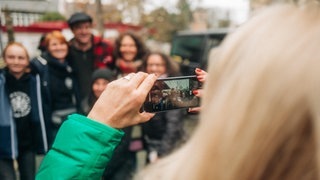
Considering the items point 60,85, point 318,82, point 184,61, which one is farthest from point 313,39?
point 184,61

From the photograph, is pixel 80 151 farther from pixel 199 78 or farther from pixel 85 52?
pixel 85 52

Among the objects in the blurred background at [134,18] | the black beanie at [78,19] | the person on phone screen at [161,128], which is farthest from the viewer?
the blurred background at [134,18]

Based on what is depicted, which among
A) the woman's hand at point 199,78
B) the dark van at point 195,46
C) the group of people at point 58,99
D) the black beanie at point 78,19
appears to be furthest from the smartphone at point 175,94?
the dark van at point 195,46

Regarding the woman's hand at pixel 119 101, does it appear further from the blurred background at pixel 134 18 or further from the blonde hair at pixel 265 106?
the blurred background at pixel 134 18

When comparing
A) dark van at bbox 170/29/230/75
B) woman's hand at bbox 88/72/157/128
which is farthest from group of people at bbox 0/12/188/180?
dark van at bbox 170/29/230/75

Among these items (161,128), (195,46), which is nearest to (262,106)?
(161,128)

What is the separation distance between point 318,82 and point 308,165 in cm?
15

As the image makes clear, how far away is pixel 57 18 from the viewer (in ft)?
102

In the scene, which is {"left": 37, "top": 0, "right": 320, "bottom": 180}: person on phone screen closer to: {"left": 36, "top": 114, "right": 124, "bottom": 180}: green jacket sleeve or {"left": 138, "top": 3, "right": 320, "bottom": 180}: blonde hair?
{"left": 138, "top": 3, "right": 320, "bottom": 180}: blonde hair

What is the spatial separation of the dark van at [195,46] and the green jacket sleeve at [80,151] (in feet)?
25.3

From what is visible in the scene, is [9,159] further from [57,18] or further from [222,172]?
[57,18]

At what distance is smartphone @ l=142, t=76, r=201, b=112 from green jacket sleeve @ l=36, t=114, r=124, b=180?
1.19 feet

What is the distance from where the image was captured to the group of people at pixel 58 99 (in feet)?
11.9

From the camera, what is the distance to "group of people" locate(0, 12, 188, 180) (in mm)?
3613
